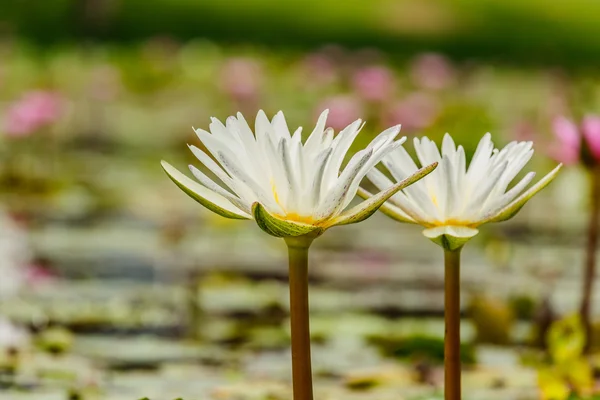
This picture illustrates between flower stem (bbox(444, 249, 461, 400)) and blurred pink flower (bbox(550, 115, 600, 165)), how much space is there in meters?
0.69

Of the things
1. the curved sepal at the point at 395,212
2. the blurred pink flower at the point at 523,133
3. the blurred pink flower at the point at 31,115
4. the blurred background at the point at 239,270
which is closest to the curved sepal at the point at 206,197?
the curved sepal at the point at 395,212

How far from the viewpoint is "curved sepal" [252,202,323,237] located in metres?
0.69

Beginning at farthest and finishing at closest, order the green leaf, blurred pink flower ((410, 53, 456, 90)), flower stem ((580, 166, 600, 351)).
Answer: blurred pink flower ((410, 53, 456, 90))
flower stem ((580, 166, 600, 351))
the green leaf

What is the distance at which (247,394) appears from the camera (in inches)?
51.6

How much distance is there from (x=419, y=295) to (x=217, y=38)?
837cm

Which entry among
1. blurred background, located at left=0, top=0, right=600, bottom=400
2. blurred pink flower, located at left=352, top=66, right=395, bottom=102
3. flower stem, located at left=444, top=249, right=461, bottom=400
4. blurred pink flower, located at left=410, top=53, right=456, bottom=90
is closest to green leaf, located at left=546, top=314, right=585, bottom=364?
blurred background, located at left=0, top=0, right=600, bottom=400

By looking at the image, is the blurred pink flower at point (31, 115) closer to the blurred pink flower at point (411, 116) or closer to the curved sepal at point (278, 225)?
the blurred pink flower at point (411, 116)

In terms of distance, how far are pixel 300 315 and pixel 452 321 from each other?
0.43 ft

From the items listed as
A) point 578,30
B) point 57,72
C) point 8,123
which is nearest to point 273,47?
point 57,72

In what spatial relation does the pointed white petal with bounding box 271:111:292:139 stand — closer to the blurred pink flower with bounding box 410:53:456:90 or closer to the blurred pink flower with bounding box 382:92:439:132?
the blurred pink flower with bounding box 382:92:439:132

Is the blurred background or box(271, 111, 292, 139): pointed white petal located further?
the blurred background

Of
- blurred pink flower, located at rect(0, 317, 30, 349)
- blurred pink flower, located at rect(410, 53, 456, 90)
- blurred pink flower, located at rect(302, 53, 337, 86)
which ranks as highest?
blurred pink flower, located at rect(302, 53, 337, 86)

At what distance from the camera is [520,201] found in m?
0.77

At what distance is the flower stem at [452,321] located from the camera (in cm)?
78
